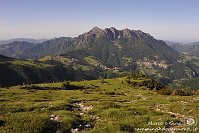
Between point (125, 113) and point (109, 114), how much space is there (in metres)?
1.78

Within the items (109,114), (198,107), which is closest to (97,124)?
(109,114)

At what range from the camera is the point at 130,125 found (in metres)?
25.8

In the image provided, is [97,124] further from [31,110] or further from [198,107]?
[198,107]

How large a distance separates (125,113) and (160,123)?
5.37m

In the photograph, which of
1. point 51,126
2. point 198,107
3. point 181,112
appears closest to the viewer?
point 51,126

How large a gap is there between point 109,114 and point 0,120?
11218 mm

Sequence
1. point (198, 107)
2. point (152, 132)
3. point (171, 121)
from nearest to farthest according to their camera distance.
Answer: point (152, 132), point (171, 121), point (198, 107)

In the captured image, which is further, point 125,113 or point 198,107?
point 198,107

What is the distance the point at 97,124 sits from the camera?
88.5ft

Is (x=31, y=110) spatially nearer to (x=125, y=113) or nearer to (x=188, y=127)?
(x=125, y=113)

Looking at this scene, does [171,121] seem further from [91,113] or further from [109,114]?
[91,113]

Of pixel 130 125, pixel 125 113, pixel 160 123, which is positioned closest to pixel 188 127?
pixel 160 123

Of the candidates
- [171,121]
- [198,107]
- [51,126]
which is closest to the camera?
[51,126]

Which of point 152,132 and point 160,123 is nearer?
point 152,132
